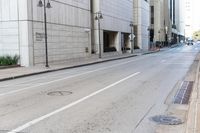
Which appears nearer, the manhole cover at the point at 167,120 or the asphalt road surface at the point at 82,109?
the asphalt road surface at the point at 82,109

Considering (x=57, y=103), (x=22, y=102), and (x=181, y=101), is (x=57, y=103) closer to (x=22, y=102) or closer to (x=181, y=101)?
(x=22, y=102)

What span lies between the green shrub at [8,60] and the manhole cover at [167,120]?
21060mm

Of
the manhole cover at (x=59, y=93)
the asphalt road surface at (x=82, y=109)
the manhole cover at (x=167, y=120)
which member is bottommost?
the manhole cover at (x=167, y=120)


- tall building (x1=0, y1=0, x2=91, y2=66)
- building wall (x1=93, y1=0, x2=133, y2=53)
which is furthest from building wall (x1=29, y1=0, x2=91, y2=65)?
building wall (x1=93, y1=0, x2=133, y2=53)

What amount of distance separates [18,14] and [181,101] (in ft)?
69.1

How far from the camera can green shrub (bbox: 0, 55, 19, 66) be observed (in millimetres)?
28481

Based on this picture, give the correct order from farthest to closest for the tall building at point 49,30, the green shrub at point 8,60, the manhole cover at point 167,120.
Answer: the tall building at point 49,30 < the green shrub at point 8,60 < the manhole cover at point 167,120

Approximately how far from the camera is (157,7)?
12638cm

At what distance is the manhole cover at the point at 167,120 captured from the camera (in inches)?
335

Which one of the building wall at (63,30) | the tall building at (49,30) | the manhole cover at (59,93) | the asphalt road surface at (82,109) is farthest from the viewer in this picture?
the building wall at (63,30)

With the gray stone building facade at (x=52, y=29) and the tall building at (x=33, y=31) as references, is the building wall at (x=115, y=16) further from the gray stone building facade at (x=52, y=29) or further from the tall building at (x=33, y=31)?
the tall building at (x=33, y=31)

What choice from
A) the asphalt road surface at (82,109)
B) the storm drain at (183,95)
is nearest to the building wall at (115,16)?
the storm drain at (183,95)

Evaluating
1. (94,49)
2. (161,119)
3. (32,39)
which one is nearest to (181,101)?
(161,119)

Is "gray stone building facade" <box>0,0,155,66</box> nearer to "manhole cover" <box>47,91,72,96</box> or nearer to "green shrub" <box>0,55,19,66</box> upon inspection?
"green shrub" <box>0,55,19,66</box>
